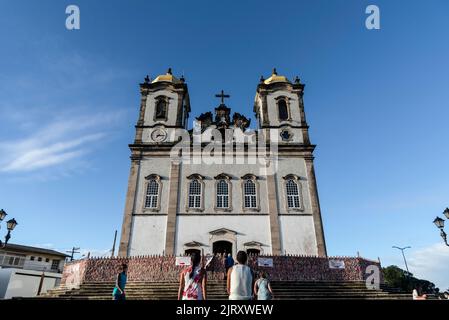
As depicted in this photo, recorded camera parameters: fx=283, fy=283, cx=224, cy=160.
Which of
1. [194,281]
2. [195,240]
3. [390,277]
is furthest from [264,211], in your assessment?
[390,277]

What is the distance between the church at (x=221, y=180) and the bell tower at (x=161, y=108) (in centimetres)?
9

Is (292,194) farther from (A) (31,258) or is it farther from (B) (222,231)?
(A) (31,258)

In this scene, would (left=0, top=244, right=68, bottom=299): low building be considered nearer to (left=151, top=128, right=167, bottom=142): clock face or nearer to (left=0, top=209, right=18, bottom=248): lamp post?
(left=0, top=209, right=18, bottom=248): lamp post

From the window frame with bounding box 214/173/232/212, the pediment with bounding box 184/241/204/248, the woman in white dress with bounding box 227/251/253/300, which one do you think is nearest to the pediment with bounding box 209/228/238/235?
the pediment with bounding box 184/241/204/248

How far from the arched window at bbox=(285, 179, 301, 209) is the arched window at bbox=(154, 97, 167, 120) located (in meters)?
12.1

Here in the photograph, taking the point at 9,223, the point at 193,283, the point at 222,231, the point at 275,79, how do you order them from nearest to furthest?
the point at 193,283 < the point at 9,223 < the point at 222,231 < the point at 275,79

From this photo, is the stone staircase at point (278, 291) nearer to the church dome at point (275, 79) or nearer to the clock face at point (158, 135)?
the clock face at point (158, 135)

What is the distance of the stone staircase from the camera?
1341cm

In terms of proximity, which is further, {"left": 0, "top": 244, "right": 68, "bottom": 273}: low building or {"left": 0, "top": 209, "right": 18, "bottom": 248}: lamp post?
{"left": 0, "top": 244, "right": 68, "bottom": 273}: low building

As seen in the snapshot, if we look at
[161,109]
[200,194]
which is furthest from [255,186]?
[161,109]

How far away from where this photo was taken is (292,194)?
70.2 ft

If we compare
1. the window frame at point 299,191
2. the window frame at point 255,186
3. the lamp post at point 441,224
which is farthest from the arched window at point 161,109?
the lamp post at point 441,224

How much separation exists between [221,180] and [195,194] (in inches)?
89.8
